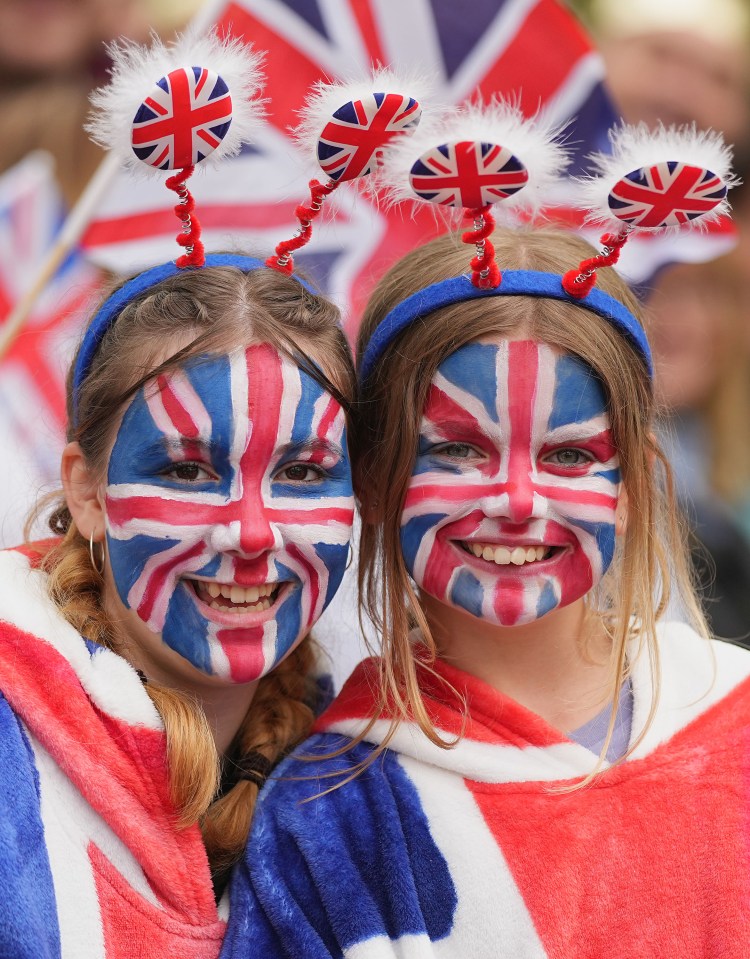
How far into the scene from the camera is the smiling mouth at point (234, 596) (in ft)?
7.75

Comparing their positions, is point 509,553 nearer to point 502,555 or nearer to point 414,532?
point 502,555

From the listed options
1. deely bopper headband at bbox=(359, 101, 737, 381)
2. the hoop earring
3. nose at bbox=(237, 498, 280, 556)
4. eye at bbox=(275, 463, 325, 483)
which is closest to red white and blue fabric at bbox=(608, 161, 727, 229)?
deely bopper headband at bbox=(359, 101, 737, 381)

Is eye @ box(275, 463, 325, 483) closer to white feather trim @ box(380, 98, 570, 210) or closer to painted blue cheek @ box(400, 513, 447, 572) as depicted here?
painted blue cheek @ box(400, 513, 447, 572)

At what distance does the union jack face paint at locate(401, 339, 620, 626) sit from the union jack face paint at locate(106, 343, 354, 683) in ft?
0.64

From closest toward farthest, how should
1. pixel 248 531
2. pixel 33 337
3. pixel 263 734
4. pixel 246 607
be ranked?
1. pixel 248 531
2. pixel 246 607
3. pixel 263 734
4. pixel 33 337

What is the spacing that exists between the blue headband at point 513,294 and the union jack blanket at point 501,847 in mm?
689

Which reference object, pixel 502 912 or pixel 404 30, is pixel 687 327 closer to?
pixel 404 30

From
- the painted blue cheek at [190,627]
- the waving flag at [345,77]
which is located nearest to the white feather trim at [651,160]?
the painted blue cheek at [190,627]

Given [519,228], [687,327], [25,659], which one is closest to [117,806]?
[25,659]

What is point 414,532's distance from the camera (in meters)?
2.44

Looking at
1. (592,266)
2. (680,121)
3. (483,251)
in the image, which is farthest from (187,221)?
(680,121)

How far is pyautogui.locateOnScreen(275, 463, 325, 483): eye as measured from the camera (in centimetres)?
239

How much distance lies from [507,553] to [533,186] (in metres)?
0.67

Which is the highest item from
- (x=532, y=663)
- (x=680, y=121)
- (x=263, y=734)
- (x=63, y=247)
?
(x=680, y=121)
